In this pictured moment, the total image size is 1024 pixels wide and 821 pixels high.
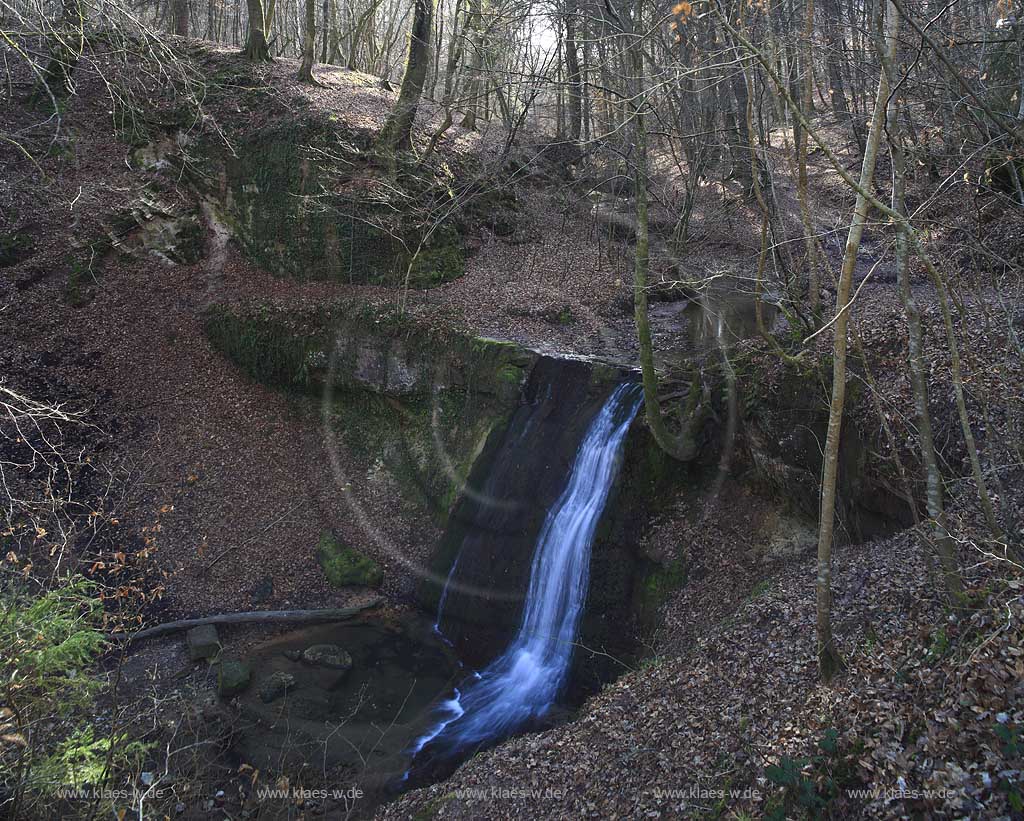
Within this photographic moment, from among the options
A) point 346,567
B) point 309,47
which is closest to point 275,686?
point 346,567

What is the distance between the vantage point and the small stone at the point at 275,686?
356 inches

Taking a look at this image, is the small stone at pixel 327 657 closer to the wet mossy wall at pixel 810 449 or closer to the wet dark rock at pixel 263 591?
the wet dark rock at pixel 263 591

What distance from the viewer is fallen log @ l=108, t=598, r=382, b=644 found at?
1038cm

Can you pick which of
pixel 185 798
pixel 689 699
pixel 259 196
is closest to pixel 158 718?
pixel 185 798

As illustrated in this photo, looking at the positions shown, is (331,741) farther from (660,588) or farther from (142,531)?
(142,531)

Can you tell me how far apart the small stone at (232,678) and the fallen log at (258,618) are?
1.23m

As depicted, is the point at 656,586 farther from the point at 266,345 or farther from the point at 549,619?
the point at 266,345

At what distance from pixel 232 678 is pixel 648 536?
646cm

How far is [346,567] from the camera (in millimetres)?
11812

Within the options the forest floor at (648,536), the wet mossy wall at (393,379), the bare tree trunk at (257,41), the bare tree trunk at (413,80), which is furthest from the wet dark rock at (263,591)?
the bare tree trunk at (257,41)

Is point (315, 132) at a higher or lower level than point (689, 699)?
higher

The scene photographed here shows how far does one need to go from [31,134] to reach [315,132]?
6.48 m

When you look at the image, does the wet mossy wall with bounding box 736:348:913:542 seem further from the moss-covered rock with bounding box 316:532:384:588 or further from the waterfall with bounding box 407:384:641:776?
the moss-covered rock with bounding box 316:532:384:588

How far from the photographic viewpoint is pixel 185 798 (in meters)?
6.43
